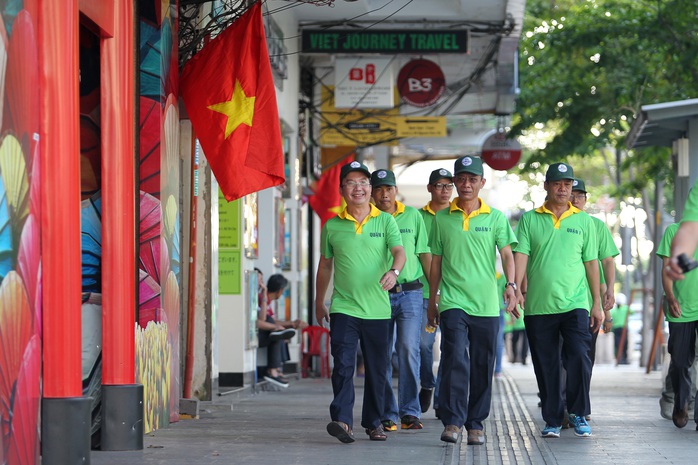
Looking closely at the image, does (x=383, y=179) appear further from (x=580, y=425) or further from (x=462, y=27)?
(x=462, y=27)

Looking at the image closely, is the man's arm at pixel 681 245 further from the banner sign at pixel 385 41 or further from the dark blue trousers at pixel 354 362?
the banner sign at pixel 385 41

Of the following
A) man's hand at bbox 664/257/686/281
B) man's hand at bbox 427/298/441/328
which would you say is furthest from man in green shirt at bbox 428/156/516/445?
man's hand at bbox 664/257/686/281

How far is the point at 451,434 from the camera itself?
33.1 feet

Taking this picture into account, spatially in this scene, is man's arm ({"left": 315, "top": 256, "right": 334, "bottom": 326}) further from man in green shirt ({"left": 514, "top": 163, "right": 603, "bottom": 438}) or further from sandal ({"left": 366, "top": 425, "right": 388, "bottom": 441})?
man in green shirt ({"left": 514, "top": 163, "right": 603, "bottom": 438})

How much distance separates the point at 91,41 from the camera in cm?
996

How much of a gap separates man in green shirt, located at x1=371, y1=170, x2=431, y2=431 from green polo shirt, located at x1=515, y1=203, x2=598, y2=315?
2.75 ft

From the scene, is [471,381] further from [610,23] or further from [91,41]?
[610,23]

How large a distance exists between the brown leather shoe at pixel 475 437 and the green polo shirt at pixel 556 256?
1167mm

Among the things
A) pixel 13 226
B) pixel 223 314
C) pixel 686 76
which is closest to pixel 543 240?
pixel 13 226

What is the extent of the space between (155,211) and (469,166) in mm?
2439

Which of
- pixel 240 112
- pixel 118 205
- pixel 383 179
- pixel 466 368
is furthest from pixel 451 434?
pixel 240 112

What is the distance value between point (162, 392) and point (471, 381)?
2571 mm

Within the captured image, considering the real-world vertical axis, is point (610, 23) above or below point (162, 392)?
above

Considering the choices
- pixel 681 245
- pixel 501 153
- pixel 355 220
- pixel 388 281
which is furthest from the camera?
pixel 501 153
